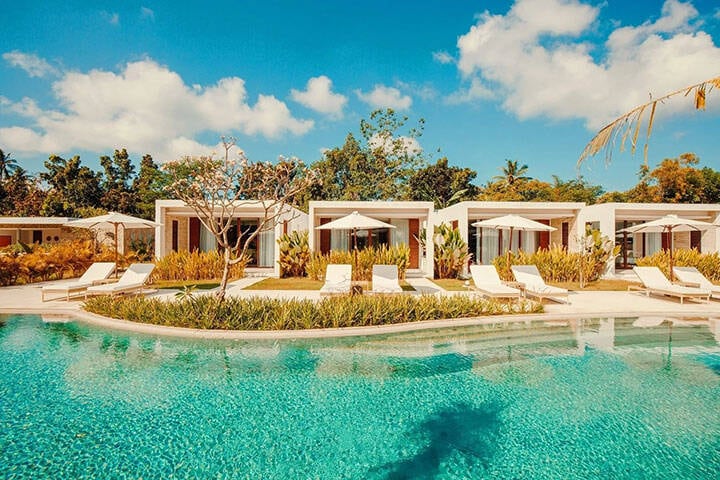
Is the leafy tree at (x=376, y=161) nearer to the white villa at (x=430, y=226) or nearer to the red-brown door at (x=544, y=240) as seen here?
the white villa at (x=430, y=226)

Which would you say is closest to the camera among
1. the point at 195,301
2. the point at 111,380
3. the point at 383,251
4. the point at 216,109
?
the point at 111,380

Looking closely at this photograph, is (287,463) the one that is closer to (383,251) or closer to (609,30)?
(383,251)

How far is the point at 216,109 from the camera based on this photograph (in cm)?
2262

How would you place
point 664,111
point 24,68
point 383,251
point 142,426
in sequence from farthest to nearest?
1. point 24,68
2. point 383,251
3. point 142,426
4. point 664,111

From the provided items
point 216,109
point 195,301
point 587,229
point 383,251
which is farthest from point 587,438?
point 216,109

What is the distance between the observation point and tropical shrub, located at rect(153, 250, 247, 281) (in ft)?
53.6

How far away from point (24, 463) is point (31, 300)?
32.1ft

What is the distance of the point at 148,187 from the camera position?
4119 cm

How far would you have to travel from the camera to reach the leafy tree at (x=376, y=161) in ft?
135

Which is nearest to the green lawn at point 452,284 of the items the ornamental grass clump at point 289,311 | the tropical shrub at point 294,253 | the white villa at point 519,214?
the white villa at point 519,214

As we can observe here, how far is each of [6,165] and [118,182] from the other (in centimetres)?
1954

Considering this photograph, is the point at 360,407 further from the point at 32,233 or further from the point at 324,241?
the point at 32,233

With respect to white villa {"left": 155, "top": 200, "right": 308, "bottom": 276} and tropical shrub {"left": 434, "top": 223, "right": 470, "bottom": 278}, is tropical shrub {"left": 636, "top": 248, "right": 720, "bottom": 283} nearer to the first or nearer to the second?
tropical shrub {"left": 434, "top": 223, "right": 470, "bottom": 278}

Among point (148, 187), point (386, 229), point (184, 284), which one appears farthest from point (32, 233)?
point (386, 229)
